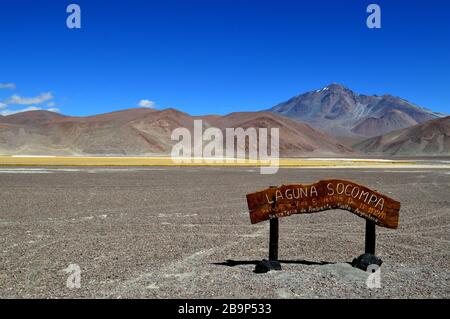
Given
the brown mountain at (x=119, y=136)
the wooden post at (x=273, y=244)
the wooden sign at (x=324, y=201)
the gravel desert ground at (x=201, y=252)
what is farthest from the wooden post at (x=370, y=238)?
the brown mountain at (x=119, y=136)

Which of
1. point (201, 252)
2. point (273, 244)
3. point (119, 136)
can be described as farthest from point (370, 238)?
point (119, 136)

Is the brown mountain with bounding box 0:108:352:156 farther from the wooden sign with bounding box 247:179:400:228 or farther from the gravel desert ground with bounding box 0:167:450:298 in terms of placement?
the wooden sign with bounding box 247:179:400:228

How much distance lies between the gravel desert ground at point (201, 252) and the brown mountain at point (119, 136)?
385ft

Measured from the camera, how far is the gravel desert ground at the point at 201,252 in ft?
22.8

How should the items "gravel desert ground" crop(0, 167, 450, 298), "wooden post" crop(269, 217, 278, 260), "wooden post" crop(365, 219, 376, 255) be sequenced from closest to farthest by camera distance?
"gravel desert ground" crop(0, 167, 450, 298) < "wooden post" crop(269, 217, 278, 260) < "wooden post" crop(365, 219, 376, 255)

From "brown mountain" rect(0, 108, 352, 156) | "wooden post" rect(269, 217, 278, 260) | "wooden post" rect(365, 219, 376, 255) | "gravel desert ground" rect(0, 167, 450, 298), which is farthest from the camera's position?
"brown mountain" rect(0, 108, 352, 156)

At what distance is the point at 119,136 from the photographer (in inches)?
5561

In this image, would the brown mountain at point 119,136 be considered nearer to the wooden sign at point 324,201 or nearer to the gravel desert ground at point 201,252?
the gravel desert ground at point 201,252

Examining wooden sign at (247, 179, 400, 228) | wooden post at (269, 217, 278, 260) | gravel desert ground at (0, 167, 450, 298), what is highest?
wooden sign at (247, 179, 400, 228)

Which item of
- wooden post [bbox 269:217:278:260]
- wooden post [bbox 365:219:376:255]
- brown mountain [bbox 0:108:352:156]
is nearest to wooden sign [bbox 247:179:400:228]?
wooden post [bbox 365:219:376:255]

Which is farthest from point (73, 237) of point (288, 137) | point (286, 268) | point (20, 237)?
point (288, 137)

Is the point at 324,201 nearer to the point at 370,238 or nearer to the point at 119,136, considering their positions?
the point at 370,238

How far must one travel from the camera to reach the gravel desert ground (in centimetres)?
694

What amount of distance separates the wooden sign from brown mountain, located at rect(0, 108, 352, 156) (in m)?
124
